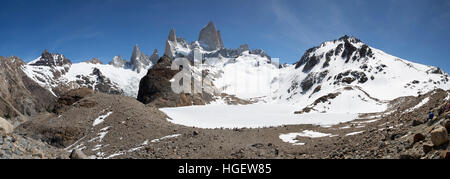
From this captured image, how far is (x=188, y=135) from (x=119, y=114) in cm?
987

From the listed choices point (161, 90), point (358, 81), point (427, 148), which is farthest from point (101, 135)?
point (358, 81)

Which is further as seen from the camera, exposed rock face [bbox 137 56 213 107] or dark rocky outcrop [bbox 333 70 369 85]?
dark rocky outcrop [bbox 333 70 369 85]

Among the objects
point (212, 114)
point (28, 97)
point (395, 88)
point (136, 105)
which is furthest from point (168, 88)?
point (28, 97)

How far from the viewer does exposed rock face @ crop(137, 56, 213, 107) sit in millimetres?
50656

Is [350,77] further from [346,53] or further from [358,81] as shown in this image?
[346,53]

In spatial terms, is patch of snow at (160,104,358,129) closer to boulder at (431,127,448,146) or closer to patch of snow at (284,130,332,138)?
patch of snow at (284,130,332,138)

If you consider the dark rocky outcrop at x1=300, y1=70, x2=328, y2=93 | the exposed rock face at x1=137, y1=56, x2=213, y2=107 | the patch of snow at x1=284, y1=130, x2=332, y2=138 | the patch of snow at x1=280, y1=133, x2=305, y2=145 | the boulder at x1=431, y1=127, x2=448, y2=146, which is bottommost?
the boulder at x1=431, y1=127, x2=448, y2=146

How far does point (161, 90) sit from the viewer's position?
5294 cm

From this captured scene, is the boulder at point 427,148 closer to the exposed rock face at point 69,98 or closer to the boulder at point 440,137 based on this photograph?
the boulder at point 440,137

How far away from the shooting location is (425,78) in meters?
69.4

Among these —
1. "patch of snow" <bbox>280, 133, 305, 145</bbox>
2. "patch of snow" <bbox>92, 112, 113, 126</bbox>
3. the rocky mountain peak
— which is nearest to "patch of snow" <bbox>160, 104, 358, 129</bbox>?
"patch of snow" <bbox>280, 133, 305, 145</bbox>

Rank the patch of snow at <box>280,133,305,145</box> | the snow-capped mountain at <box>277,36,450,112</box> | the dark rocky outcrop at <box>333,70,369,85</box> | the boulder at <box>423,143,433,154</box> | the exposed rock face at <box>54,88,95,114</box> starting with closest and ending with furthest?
the boulder at <box>423,143,433,154</box> → the patch of snow at <box>280,133,305,145</box> → the exposed rock face at <box>54,88,95,114</box> → the snow-capped mountain at <box>277,36,450,112</box> → the dark rocky outcrop at <box>333,70,369,85</box>

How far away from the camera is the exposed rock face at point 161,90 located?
50.7 m
